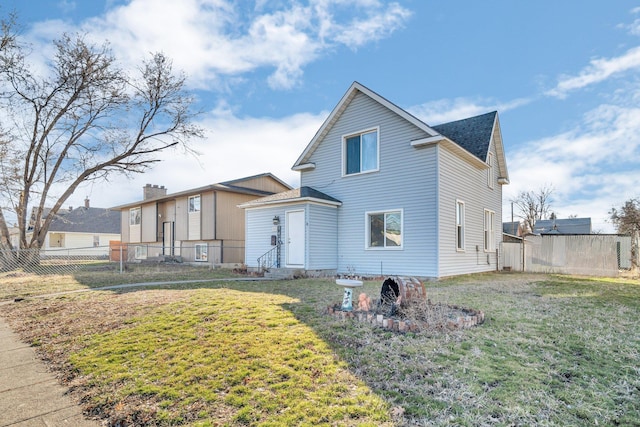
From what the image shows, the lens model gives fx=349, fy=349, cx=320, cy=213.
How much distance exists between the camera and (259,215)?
50.8ft

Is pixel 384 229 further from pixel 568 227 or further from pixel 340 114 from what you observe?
pixel 568 227

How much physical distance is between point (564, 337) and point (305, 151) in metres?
12.0

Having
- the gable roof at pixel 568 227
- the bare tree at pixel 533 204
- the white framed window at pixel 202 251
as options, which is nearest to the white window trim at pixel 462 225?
the white framed window at pixel 202 251

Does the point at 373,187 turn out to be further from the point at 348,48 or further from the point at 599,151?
the point at 599,151

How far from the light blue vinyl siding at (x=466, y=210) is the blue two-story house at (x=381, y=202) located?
38mm

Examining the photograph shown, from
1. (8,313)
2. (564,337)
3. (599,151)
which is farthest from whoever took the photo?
(599,151)

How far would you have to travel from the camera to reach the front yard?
2916 mm

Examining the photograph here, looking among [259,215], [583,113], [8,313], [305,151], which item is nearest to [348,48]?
[305,151]

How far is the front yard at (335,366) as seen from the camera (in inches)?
115

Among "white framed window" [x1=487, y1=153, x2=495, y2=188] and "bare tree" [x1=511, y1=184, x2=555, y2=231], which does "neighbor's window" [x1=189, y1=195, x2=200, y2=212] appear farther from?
"bare tree" [x1=511, y1=184, x2=555, y2=231]

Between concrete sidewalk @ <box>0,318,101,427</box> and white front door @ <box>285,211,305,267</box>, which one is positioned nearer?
concrete sidewalk @ <box>0,318,101,427</box>

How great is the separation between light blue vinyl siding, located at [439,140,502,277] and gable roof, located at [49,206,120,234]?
125ft

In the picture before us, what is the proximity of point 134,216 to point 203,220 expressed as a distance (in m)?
10.3

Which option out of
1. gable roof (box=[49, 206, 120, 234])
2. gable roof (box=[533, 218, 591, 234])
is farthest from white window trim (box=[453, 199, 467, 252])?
gable roof (box=[49, 206, 120, 234])
